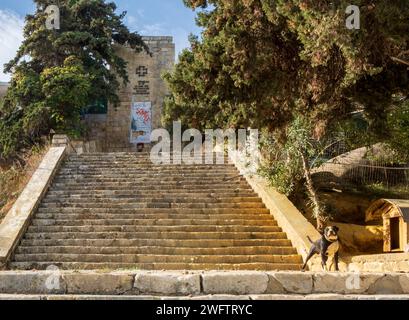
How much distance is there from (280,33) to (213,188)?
558 centimetres

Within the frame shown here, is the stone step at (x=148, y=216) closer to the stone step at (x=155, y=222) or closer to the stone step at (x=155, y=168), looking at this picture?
the stone step at (x=155, y=222)

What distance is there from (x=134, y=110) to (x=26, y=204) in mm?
17374

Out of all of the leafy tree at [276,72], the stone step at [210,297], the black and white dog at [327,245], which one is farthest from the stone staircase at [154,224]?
the stone step at [210,297]

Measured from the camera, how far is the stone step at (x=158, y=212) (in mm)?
12562

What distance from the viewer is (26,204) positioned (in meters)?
12.7

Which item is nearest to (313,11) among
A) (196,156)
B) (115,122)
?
(196,156)

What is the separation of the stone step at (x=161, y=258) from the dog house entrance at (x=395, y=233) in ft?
10.5

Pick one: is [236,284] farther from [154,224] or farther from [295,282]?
[154,224]

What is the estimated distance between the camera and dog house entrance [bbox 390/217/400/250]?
12500mm

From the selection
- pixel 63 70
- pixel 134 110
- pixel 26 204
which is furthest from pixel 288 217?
pixel 134 110

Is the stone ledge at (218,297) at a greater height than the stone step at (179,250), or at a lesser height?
greater

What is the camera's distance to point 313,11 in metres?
7.68

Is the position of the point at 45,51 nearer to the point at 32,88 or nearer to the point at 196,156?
the point at 32,88

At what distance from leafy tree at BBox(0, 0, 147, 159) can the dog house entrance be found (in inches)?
598
